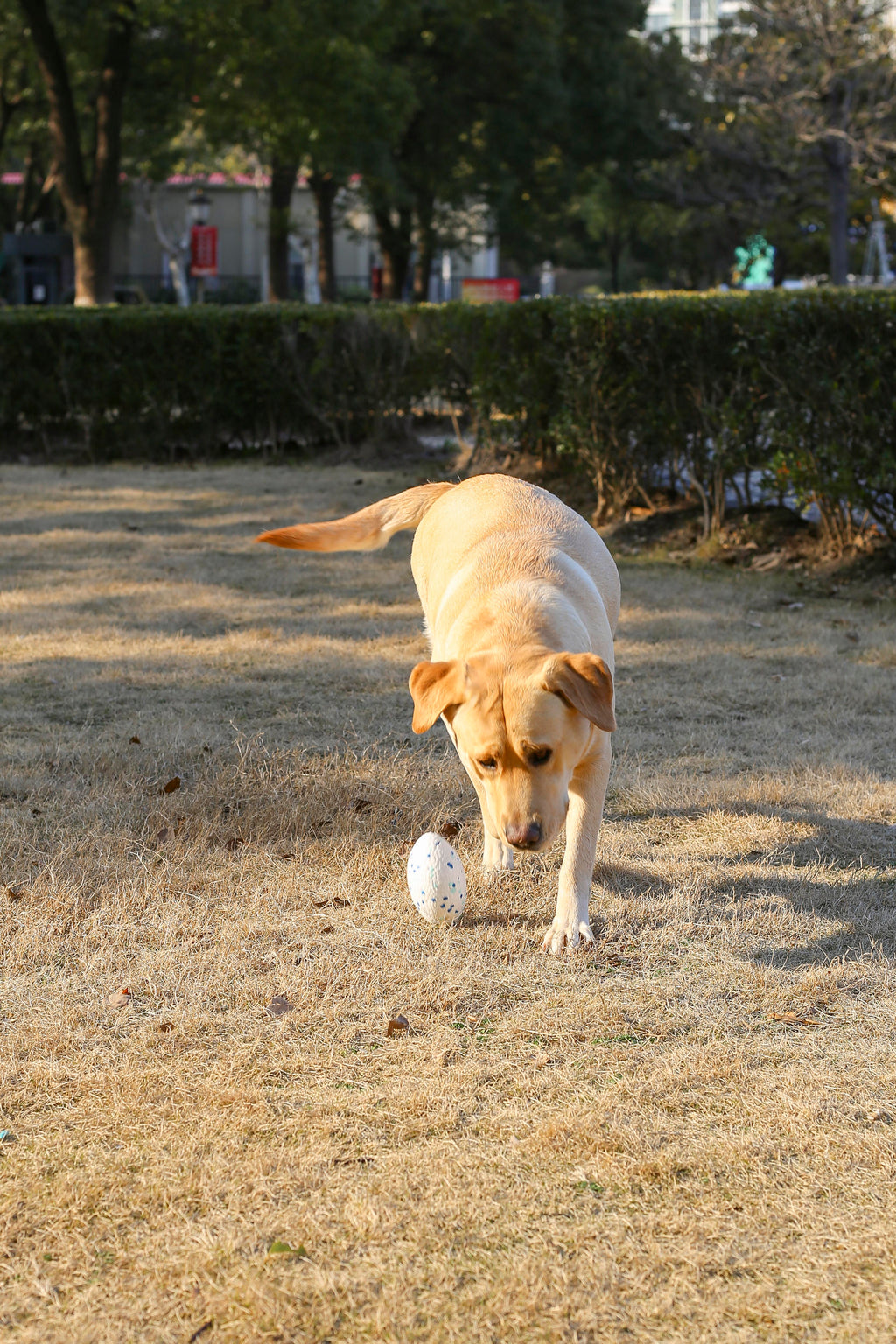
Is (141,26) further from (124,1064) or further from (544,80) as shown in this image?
(124,1064)

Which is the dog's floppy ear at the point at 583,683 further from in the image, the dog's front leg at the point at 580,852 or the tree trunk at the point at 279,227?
the tree trunk at the point at 279,227

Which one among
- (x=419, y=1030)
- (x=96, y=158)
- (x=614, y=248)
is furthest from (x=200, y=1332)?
(x=614, y=248)

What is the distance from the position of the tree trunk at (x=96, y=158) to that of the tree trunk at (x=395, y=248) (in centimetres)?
1053

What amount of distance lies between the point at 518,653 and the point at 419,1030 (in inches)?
40.3

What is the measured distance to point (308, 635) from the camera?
23.4ft

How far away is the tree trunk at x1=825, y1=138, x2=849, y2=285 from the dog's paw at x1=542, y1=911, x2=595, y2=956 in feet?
89.1

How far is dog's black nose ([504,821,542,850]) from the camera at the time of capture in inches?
123

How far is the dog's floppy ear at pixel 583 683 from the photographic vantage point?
123 inches

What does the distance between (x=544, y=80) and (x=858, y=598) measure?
89.1ft

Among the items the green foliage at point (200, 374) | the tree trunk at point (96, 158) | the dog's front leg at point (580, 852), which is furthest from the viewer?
the tree trunk at point (96, 158)

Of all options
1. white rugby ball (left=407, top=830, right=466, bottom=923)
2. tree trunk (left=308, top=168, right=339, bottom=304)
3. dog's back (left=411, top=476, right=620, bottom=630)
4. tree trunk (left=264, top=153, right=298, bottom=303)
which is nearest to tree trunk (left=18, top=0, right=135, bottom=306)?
tree trunk (left=264, top=153, right=298, bottom=303)

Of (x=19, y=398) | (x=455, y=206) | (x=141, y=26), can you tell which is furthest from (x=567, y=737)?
(x=455, y=206)

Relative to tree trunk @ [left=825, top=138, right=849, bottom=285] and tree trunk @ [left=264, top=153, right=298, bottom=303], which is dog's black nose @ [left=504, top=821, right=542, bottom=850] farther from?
tree trunk @ [left=825, top=138, right=849, bottom=285]

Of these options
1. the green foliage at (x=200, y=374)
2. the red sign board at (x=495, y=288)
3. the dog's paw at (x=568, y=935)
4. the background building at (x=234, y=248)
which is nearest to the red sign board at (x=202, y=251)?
the background building at (x=234, y=248)
